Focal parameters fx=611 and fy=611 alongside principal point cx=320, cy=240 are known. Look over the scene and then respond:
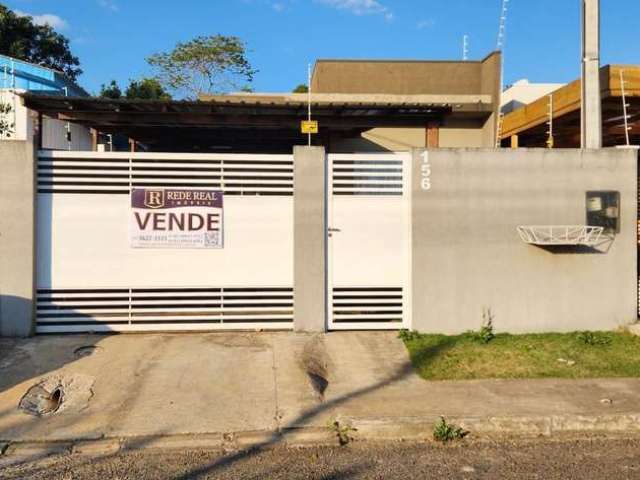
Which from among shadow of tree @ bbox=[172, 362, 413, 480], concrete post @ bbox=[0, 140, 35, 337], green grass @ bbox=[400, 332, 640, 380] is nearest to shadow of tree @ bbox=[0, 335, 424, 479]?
shadow of tree @ bbox=[172, 362, 413, 480]

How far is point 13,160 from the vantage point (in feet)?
25.1

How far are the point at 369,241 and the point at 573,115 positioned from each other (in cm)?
544

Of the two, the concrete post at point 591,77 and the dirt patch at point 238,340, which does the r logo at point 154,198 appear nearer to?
the dirt patch at point 238,340

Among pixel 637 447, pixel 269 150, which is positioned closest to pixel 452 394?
pixel 637 447

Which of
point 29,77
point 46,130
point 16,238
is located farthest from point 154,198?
point 29,77

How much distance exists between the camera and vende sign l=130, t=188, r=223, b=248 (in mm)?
7918

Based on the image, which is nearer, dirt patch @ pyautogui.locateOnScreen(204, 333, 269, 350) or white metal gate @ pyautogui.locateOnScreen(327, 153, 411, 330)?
dirt patch @ pyautogui.locateOnScreen(204, 333, 269, 350)

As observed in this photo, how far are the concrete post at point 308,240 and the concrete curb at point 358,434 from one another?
2741mm

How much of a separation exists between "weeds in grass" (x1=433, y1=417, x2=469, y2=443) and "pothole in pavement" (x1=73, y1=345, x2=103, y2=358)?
412 centimetres

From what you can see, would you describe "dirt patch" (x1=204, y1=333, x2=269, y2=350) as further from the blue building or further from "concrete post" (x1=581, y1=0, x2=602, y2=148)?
the blue building

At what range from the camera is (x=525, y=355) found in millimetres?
7301

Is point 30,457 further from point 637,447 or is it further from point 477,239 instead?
point 477,239

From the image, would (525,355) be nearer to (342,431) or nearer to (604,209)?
(604,209)

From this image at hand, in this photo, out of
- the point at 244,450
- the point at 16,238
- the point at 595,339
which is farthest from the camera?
the point at 595,339
